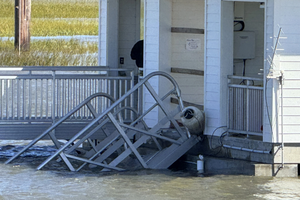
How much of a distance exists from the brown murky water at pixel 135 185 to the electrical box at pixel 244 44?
277 cm

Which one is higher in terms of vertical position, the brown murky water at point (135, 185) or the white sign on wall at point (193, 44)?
the white sign on wall at point (193, 44)

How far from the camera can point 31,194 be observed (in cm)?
909

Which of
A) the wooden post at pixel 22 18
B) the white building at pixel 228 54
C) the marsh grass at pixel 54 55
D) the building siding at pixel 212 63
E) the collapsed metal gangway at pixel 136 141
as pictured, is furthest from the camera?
the marsh grass at pixel 54 55

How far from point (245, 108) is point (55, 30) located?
1520 inches

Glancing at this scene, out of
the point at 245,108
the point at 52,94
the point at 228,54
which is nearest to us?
the point at 245,108

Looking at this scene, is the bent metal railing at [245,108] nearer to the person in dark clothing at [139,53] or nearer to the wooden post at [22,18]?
the person in dark clothing at [139,53]

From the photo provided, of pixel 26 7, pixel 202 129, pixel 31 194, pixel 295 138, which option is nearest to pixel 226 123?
pixel 202 129

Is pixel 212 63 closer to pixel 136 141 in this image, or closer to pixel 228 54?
pixel 228 54

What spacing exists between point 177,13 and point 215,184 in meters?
3.96

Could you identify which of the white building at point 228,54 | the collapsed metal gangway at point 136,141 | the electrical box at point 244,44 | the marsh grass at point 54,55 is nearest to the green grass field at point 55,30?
the marsh grass at point 54,55

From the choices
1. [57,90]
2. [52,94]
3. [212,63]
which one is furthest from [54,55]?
[212,63]

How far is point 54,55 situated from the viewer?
30.6 meters

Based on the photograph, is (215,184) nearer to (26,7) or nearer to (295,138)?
(295,138)

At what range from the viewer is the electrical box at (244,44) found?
484 inches
